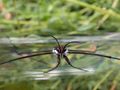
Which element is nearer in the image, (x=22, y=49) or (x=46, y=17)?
(x=22, y=49)

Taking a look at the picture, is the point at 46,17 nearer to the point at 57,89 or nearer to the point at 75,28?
the point at 75,28

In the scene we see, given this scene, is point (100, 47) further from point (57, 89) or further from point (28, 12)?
point (28, 12)

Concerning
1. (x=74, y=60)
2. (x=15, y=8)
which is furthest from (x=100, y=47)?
(x=15, y=8)

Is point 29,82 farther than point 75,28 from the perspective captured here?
No

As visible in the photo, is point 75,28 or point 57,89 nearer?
point 57,89

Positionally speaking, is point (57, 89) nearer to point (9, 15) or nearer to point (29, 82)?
point (29, 82)

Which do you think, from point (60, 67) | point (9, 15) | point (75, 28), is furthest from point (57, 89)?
point (9, 15)
